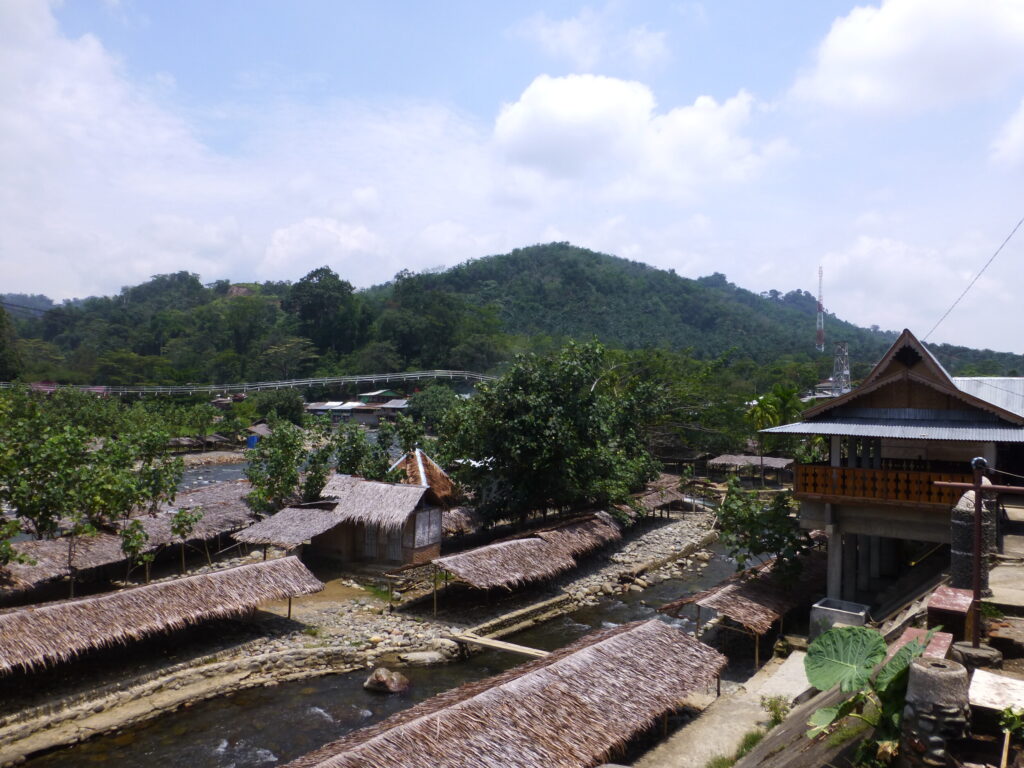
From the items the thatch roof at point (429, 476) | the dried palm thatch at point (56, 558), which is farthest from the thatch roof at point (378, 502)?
the dried palm thatch at point (56, 558)

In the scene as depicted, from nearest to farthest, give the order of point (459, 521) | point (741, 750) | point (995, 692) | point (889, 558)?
1. point (995, 692)
2. point (741, 750)
3. point (889, 558)
4. point (459, 521)

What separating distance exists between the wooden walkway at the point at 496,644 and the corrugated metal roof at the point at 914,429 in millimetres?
7502

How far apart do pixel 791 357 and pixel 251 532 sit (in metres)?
85.6

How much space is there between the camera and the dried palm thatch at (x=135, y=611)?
12.1 m

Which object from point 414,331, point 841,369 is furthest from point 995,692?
point 414,331

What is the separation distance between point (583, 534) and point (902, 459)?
9.21 meters

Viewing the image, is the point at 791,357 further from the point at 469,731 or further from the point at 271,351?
the point at 469,731

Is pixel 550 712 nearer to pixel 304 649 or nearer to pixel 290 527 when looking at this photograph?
pixel 304 649

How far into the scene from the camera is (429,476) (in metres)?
24.6

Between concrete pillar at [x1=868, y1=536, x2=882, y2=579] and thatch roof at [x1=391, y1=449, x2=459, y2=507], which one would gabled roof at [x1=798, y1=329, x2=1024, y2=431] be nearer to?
concrete pillar at [x1=868, y1=536, x2=882, y2=579]

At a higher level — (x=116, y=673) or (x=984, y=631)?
(x=984, y=631)

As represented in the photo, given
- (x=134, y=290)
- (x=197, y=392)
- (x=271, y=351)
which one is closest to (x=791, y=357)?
(x=271, y=351)

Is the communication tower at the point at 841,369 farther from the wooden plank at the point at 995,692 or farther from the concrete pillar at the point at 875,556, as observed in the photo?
the wooden plank at the point at 995,692

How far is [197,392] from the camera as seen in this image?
7031 cm
